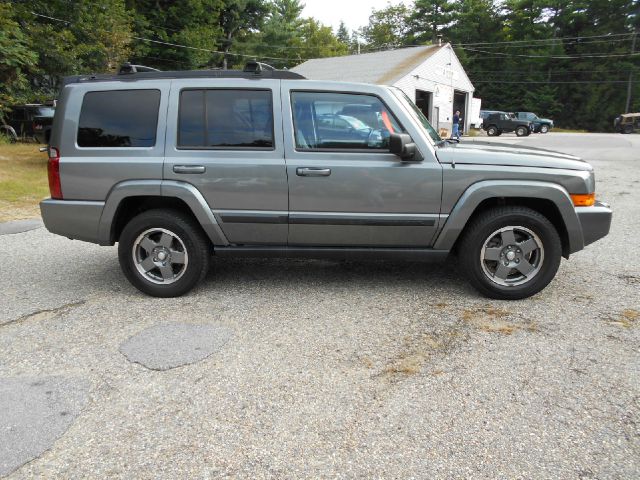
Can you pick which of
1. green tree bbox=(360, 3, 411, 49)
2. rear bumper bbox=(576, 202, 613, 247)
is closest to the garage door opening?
rear bumper bbox=(576, 202, 613, 247)

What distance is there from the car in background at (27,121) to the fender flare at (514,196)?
1761 centimetres

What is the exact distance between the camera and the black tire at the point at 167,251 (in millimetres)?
4129

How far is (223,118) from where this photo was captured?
4074 millimetres

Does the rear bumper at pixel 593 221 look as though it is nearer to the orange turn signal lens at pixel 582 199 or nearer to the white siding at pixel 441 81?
the orange turn signal lens at pixel 582 199

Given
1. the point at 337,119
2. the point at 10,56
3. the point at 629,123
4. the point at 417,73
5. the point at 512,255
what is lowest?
the point at 512,255

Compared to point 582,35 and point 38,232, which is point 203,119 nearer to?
point 38,232

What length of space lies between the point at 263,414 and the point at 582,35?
74.6 m

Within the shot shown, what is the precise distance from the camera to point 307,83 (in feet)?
13.4

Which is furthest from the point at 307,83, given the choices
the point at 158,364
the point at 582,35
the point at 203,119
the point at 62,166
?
the point at 582,35

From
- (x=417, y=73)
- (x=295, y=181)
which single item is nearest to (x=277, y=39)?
(x=417, y=73)

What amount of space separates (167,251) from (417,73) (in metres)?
30.5

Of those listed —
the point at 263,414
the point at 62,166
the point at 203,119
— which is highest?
the point at 203,119

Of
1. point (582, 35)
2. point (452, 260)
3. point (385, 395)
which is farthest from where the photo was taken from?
point (582, 35)

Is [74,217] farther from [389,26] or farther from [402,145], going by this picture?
[389,26]
